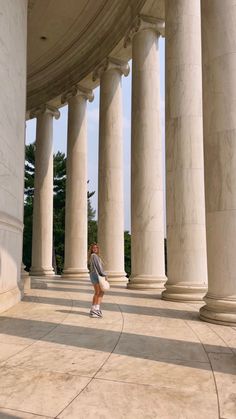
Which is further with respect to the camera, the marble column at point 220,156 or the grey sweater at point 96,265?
the grey sweater at point 96,265

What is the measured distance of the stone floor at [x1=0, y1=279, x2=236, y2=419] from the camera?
7619 centimetres

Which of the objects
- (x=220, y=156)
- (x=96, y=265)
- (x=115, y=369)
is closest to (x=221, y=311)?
(x=96, y=265)

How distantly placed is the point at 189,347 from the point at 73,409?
182ft

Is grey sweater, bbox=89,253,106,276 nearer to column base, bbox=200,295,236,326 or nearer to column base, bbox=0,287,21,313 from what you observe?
column base, bbox=0,287,21,313

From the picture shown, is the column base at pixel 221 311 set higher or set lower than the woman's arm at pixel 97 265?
lower

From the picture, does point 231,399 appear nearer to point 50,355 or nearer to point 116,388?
point 116,388

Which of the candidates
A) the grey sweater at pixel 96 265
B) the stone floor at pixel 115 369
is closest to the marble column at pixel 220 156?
the stone floor at pixel 115 369

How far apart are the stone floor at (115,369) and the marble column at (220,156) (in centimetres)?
1444

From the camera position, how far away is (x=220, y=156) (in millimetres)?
164625

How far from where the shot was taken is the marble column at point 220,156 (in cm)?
15950

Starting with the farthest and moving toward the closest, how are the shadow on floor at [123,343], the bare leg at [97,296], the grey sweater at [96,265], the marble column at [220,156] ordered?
the grey sweater at [96,265] → the bare leg at [97,296] → the marble column at [220,156] → the shadow on floor at [123,343]

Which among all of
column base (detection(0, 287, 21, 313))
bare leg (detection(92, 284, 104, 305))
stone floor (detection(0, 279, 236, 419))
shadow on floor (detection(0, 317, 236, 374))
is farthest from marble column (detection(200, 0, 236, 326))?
column base (detection(0, 287, 21, 313))

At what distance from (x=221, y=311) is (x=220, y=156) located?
62127 mm

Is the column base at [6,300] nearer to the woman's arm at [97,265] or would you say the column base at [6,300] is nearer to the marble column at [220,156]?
the woman's arm at [97,265]
